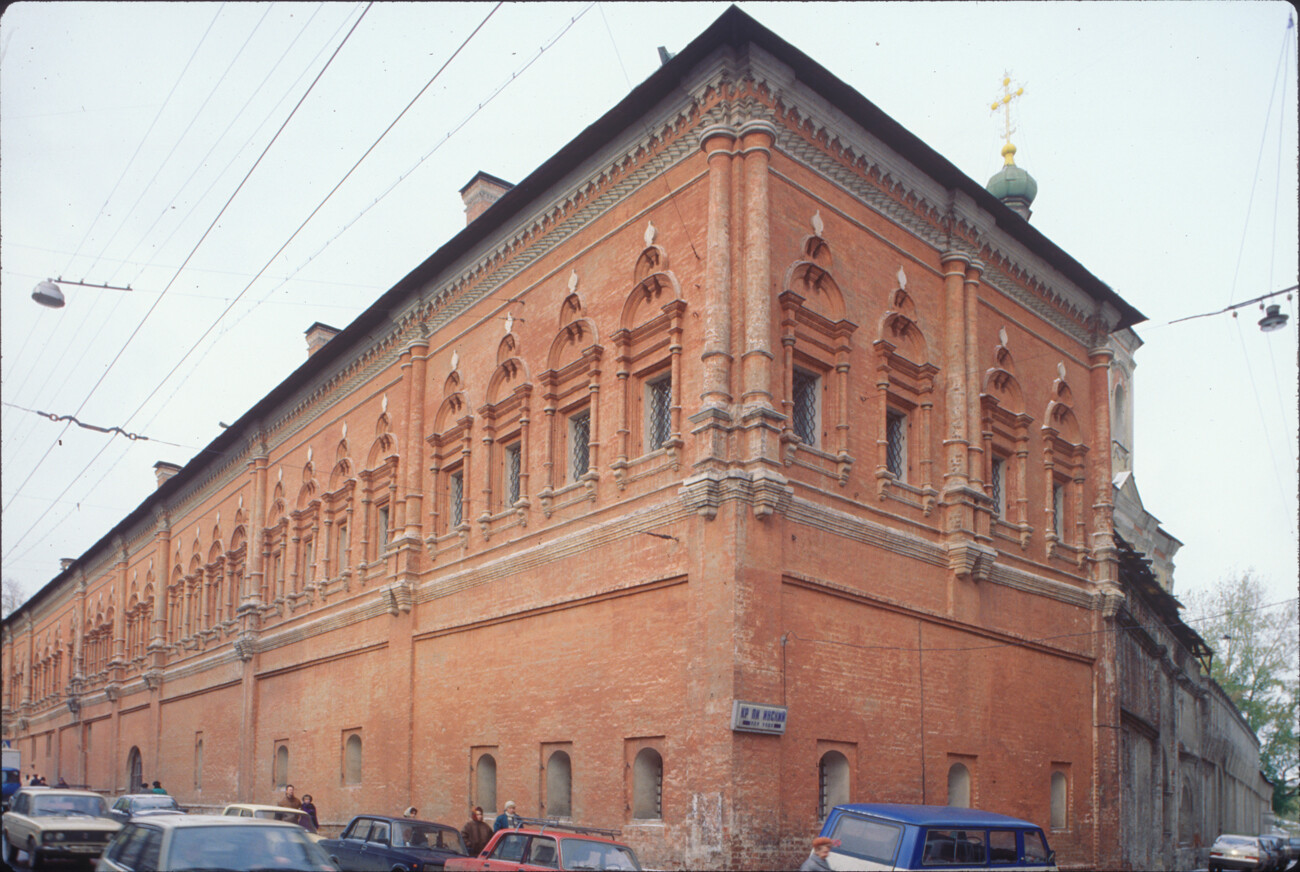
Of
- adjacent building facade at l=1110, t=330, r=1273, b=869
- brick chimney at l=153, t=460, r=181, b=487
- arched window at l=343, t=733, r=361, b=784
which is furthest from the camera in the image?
brick chimney at l=153, t=460, r=181, b=487

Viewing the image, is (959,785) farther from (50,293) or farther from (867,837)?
(50,293)

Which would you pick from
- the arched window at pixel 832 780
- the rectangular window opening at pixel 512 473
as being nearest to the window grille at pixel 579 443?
the rectangular window opening at pixel 512 473

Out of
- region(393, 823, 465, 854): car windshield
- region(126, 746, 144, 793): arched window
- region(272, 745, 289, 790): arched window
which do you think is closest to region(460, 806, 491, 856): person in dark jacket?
region(393, 823, 465, 854): car windshield

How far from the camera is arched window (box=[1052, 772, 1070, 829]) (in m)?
23.0

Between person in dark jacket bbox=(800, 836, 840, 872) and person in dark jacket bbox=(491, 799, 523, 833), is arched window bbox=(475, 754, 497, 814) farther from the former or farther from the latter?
person in dark jacket bbox=(800, 836, 840, 872)

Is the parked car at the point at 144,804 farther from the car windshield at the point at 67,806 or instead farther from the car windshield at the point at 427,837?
the car windshield at the point at 427,837

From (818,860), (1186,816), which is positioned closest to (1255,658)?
(1186,816)

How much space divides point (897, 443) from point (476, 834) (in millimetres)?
9692

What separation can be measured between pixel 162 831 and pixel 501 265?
Answer: 15.2 m

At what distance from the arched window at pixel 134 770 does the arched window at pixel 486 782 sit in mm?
27009

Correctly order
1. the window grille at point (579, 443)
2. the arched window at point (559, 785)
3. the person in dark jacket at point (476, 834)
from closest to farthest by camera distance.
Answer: the person in dark jacket at point (476, 834) < the arched window at point (559, 785) < the window grille at point (579, 443)

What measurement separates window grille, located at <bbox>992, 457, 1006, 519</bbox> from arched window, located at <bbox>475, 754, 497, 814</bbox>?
10838mm

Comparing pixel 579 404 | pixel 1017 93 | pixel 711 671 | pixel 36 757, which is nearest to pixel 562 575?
pixel 579 404

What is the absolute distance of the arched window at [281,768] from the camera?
31.3 m
